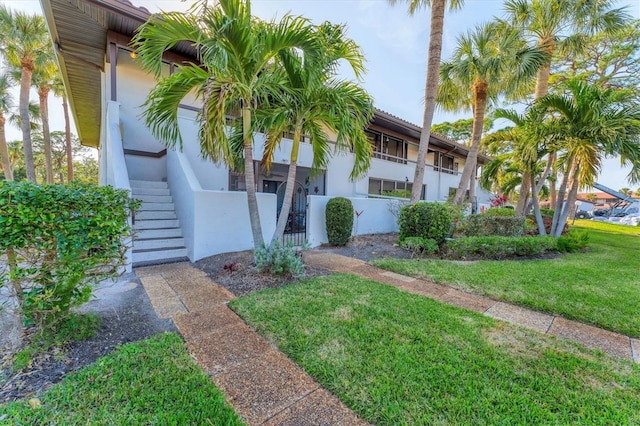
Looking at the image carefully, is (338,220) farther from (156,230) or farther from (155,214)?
(155,214)

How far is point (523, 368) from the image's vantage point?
8.34 feet

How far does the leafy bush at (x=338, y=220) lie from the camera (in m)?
8.37

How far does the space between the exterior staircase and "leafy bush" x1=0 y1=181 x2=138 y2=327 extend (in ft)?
9.37

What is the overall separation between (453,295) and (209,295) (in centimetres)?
395

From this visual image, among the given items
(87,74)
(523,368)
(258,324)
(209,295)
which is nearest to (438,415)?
(523,368)

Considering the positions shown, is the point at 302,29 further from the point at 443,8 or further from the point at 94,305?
the point at 443,8

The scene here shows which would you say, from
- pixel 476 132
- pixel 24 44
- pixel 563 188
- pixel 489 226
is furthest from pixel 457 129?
pixel 24 44

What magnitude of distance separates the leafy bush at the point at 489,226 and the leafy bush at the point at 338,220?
366 cm

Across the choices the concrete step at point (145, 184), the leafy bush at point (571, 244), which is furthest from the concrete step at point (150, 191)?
the leafy bush at point (571, 244)

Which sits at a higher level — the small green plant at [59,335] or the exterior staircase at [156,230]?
the exterior staircase at [156,230]

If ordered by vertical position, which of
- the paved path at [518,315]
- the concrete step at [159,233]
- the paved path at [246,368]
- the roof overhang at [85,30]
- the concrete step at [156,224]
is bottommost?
the paved path at [518,315]

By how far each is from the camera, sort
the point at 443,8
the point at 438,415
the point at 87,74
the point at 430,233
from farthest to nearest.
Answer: the point at 87,74
the point at 443,8
the point at 430,233
the point at 438,415

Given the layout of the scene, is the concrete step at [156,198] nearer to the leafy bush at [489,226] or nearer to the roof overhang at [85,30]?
the roof overhang at [85,30]

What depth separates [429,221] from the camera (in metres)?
7.66
